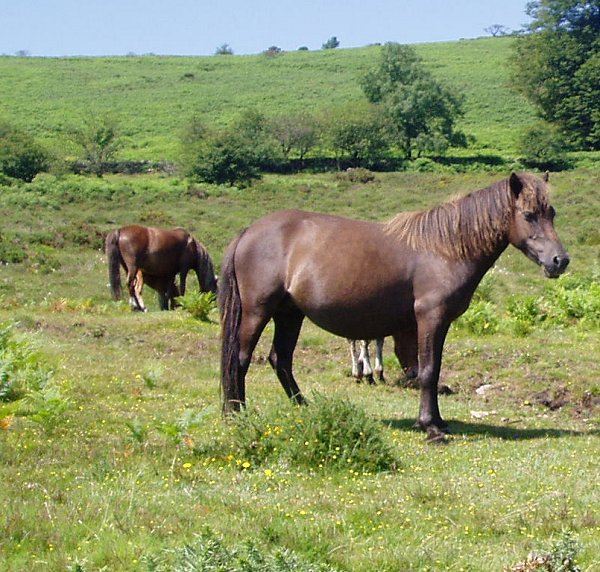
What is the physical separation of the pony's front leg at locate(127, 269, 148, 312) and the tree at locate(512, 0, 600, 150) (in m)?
62.1

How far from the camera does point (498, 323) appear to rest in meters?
16.4

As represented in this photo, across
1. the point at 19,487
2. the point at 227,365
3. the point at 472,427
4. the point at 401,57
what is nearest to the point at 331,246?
the point at 227,365

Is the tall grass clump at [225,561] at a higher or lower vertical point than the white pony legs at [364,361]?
higher

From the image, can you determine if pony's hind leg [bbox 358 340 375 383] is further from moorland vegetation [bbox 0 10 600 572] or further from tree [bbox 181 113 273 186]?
tree [bbox 181 113 273 186]

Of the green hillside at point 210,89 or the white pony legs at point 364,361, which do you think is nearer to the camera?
the white pony legs at point 364,361

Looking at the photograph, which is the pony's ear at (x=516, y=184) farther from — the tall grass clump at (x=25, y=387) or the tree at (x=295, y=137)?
the tree at (x=295, y=137)

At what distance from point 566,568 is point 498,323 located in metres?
12.0

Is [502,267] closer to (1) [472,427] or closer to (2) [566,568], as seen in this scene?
(1) [472,427]

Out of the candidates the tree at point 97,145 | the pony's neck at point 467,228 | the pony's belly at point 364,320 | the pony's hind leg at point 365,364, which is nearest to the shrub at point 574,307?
the pony's hind leg at point 365,364

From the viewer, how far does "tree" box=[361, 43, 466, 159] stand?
78.8m

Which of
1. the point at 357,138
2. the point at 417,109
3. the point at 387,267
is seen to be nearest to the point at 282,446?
the point at 387,267

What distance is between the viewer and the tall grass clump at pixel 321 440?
7.39 metres

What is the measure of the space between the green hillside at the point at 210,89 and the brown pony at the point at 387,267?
6466 centimetres

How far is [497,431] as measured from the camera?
386 inches
